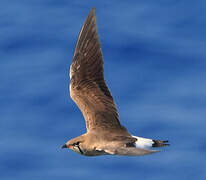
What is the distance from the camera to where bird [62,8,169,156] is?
48.3 ft

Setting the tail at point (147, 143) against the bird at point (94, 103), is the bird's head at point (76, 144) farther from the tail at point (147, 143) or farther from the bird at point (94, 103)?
the tail at point (147, 143)

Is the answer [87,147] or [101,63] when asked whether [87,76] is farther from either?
[87,147]

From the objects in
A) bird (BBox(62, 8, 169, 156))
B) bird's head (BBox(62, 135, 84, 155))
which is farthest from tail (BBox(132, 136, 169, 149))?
bird's head (BBox(62, 135, 84, 155))

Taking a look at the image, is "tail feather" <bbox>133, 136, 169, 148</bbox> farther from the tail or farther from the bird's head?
the bird's head

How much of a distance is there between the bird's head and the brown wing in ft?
2.57

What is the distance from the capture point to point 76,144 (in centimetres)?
1492

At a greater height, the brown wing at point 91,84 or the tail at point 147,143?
the brown wing at point 91,84

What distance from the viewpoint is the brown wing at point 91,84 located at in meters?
15.9

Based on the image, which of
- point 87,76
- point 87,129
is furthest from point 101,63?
point 87,129

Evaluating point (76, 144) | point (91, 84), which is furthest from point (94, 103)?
point (76, 144)

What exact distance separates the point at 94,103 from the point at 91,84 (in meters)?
0.75

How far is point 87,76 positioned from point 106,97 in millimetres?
1077

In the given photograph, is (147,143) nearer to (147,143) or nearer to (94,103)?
(147,143)

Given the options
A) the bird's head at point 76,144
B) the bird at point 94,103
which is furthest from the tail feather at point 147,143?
the bird's head at point 76,144
